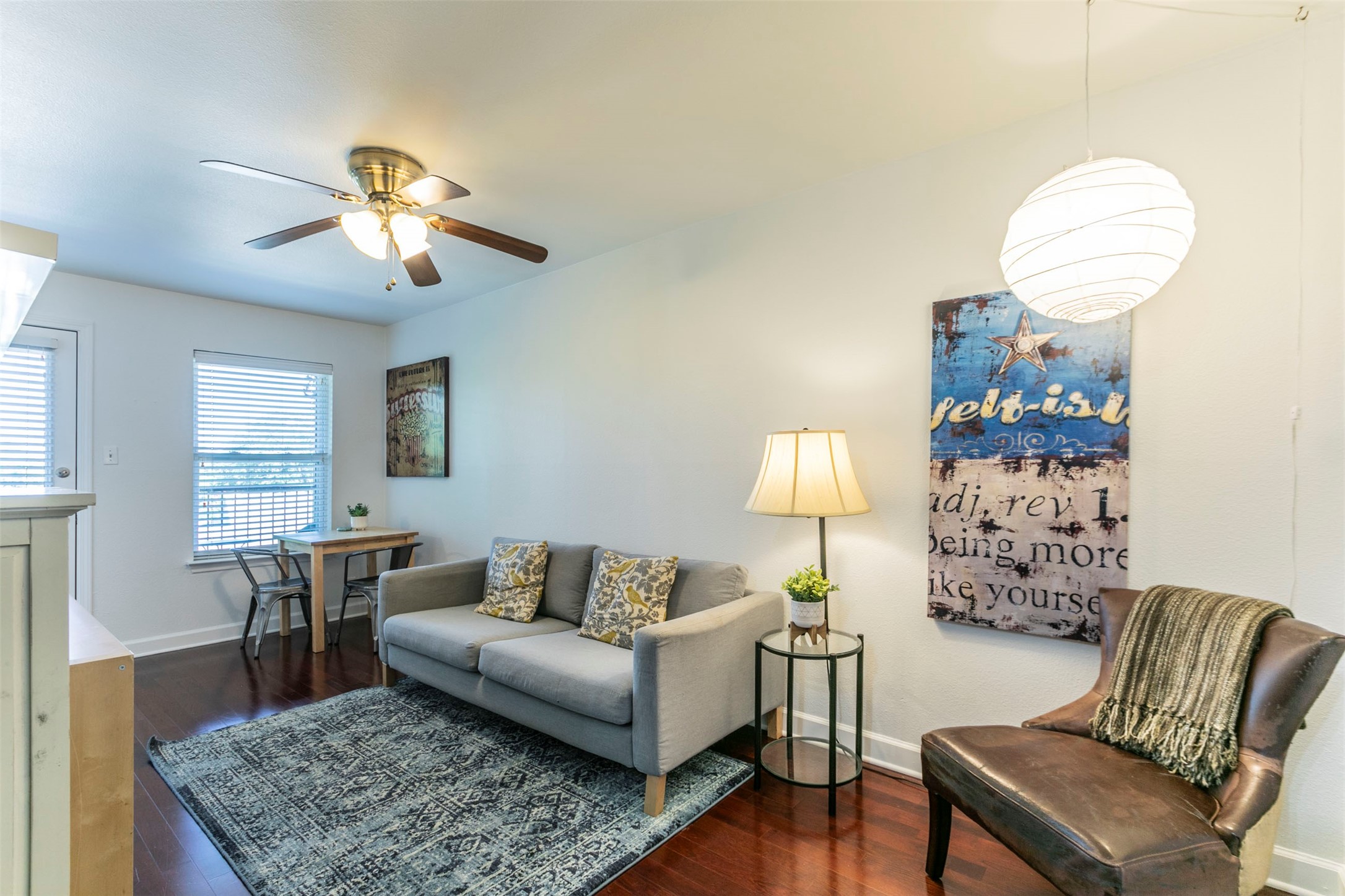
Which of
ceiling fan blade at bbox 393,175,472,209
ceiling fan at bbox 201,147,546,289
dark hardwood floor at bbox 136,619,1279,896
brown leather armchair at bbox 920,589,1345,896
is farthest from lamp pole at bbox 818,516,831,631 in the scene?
ceiling fan blade at bbox 393,175,472,209

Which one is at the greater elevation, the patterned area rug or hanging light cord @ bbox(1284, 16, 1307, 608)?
hanging light cord @ bbox(1284, 16, 1307, 608)

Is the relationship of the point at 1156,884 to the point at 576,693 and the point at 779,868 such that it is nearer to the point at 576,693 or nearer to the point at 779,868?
the point at 779,868

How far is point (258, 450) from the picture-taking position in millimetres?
4750

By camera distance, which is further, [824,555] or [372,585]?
[372,585]

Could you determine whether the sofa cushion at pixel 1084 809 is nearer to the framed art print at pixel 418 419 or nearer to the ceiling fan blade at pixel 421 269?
the ceiling fan blade at pixel 421 269

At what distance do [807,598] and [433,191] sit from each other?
2.01 m

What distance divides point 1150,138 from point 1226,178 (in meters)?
0.26

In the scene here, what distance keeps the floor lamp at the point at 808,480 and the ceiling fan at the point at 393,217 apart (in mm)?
1270

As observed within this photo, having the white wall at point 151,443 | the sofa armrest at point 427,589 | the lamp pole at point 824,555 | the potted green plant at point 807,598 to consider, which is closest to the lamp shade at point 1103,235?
the lamp pole at point 824,555

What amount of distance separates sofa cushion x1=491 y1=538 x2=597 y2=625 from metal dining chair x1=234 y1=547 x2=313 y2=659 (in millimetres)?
1847

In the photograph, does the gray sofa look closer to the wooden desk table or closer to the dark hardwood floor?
the dark hardwood floor

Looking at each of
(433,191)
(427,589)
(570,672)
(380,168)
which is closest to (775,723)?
(570,672)

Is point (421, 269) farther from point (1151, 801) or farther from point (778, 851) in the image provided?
point (1151, 801)

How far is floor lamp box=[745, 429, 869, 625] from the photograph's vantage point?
2.33 metres
